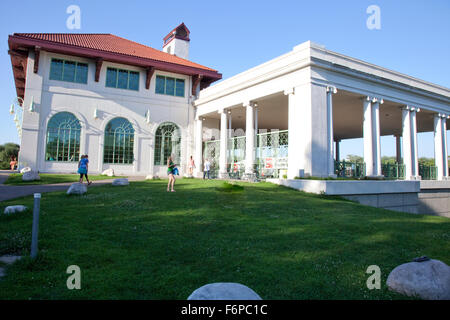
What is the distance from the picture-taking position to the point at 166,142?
25.2m

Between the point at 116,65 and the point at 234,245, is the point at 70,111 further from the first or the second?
the point at 234,245

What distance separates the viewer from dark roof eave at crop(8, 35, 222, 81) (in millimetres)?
19969

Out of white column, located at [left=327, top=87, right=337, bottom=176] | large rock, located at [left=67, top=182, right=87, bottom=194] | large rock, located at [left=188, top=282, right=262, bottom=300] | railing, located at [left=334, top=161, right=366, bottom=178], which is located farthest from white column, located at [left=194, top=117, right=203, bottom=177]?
large rock, located at [left=188, top=282, right=262, bottom=300]

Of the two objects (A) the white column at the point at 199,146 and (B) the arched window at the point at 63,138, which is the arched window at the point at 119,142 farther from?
(A) the white column at the point at 199,146

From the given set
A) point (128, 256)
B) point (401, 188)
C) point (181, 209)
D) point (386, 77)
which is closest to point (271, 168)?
point (401, 188)

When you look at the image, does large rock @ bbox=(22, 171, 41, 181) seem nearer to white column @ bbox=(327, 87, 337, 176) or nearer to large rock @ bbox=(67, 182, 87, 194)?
large rock @ bbox=(67, 182, 87, 194)

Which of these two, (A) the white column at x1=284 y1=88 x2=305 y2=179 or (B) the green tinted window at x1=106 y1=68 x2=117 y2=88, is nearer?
(A) the white column at x1=284 y1=88 x2=305 y2=179

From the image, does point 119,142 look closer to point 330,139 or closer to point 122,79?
point 122,79

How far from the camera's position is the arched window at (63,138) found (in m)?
21.2

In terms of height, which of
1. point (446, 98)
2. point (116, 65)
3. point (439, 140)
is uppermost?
point (116, 65)

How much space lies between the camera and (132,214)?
7.89 metres

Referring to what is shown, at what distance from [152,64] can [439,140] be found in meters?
22.6

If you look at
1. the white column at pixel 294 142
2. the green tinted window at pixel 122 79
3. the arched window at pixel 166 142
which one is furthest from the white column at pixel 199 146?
the white column at pixel 294 142

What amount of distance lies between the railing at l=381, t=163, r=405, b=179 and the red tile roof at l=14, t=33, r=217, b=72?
15570 mm
